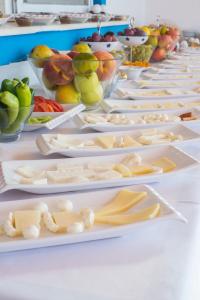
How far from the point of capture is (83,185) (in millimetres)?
691

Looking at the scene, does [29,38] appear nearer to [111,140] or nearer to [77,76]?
[77,76]

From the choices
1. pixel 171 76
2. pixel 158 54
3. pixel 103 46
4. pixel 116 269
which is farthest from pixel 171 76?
pixel 116 269

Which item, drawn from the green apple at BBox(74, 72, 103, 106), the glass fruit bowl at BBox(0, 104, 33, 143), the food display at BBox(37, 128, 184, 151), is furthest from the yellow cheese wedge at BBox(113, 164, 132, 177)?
the green apple at BBox(74, 72, 103, 106)

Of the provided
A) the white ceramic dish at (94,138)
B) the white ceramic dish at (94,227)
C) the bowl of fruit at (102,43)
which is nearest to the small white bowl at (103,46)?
the bowl of fruit at (102,43)

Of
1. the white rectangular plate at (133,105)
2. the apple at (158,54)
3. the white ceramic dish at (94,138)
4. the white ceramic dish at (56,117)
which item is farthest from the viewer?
the apple at (158,54)

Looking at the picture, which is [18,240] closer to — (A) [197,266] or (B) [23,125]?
(A) [197,266]

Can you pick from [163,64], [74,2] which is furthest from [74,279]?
[74,2]

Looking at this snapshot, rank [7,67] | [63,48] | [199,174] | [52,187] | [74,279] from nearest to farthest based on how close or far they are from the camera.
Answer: [74,279] → [52,187] → [199,174] → [7,67] → [63,48]

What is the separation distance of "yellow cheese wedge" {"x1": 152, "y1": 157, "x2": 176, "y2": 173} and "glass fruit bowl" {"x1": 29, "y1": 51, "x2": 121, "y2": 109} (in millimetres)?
449

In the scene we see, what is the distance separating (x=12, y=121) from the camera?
904 millimetres

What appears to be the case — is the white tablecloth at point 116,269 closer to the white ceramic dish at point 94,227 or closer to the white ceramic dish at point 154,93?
the white ceramic dish at point 94,227

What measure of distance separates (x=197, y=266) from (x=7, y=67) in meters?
1.13

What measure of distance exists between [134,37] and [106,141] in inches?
46.2

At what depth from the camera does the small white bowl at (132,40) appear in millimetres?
1975
